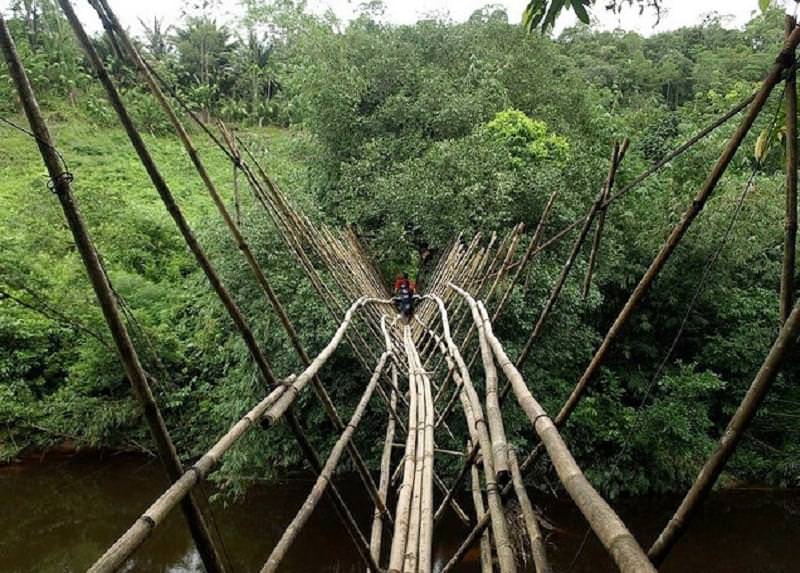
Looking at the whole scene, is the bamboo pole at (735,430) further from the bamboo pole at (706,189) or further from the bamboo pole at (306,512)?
the bamboo pole at (306,512)

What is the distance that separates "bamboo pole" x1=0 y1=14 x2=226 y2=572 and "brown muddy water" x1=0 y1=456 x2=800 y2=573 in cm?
382

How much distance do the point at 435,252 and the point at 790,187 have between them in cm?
506

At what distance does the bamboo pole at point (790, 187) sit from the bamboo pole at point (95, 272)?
90 cm

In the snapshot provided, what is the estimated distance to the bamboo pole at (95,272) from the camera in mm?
641

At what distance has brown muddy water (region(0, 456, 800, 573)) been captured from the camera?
425cm

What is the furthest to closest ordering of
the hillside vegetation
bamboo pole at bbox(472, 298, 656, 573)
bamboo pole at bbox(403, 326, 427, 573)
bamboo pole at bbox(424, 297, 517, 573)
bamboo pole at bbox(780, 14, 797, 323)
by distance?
the hillside vegetation
bamboo pole at bbox(403, 326, 427, 573)
bamboo pole at bbox(424, 297, 517, 573)
bamboo pole at bbox(780, 14, 797, 323)
bamboo pole at bbox(472, 298, 656, 573)

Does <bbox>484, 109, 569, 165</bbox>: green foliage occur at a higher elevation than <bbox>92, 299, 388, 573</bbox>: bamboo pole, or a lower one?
higher

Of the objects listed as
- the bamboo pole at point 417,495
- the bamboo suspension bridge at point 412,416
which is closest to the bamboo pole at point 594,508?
the bamboo suspension bridge at point 412,416

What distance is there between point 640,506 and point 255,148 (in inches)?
235

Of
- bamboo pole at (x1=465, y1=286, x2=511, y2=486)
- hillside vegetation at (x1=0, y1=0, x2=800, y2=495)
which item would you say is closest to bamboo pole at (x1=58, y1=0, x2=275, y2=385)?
bamboo pole at (x1=465, y1=286, x2=511, y2=486)

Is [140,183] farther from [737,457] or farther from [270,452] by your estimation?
[737,457]

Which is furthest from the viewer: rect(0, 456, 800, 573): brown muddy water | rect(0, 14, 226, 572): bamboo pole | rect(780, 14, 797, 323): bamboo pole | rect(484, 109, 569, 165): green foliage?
rect(484, 109, 569, 165): green foliage

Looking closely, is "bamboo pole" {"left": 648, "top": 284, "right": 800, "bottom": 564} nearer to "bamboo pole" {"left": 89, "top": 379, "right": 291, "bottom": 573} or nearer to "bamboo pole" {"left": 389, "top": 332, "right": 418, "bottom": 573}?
"bamboo pole" {"left": 89, "top": 379, "right": 291, "bottom": 573}

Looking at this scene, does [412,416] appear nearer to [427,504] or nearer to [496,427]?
[427,504]
